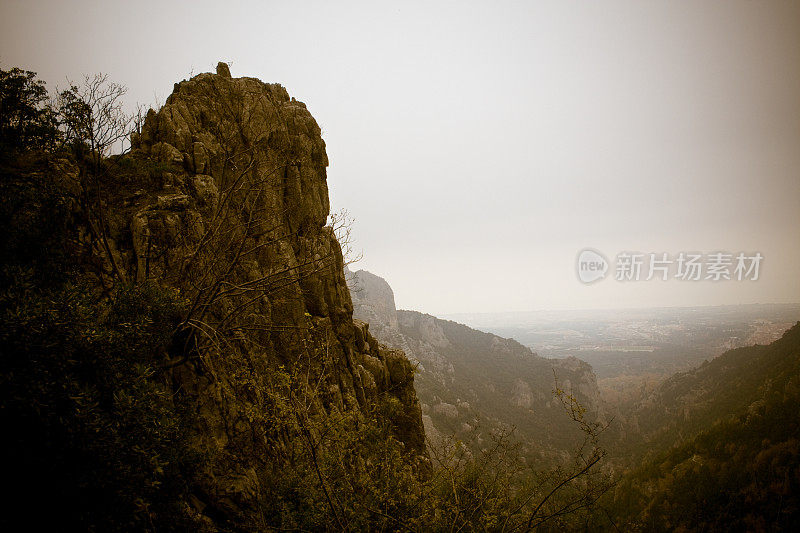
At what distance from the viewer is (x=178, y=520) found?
614 centimetres

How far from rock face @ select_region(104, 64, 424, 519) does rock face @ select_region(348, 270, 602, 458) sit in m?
46.0

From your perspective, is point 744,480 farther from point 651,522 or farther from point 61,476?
point 61,476

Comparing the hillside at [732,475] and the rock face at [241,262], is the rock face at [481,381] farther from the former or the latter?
the rock face at [241,262]

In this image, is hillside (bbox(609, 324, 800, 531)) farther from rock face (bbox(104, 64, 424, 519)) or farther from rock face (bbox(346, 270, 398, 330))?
rock face (bbox(346, 270, 398, 330))

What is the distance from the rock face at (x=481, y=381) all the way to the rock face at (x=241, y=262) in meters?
46.0

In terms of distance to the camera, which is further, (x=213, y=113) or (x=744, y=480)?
(x=744, y=480)

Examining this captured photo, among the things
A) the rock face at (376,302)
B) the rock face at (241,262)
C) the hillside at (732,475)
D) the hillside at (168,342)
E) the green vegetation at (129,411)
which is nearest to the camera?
the green vegetation at (129,411)

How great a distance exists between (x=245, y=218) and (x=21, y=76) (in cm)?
874

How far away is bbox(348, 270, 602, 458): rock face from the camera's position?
229 feet

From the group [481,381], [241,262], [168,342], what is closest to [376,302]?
[481,381]

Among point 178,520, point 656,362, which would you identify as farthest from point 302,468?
point 656,362

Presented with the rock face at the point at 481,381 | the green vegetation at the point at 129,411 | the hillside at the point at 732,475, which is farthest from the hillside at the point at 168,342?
the rock face at the point at 481,381

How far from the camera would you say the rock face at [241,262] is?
929 cm

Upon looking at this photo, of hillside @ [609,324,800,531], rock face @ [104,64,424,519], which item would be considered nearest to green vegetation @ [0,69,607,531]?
rock face @ [104,64,424,519]
